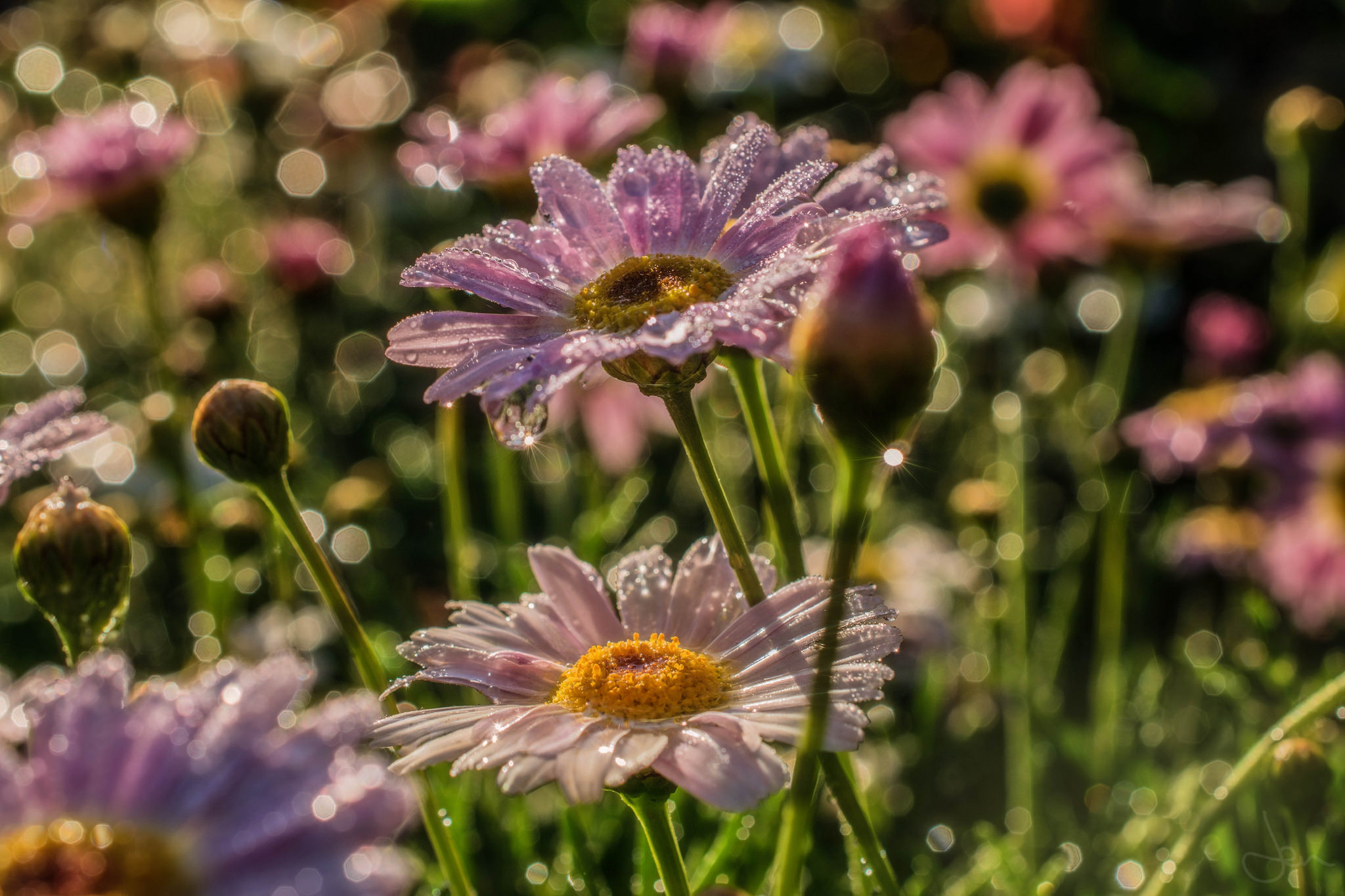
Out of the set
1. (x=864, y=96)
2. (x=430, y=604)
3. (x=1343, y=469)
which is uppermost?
(x=864, y=96)

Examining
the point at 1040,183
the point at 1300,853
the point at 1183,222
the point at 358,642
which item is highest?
the point at 358,642

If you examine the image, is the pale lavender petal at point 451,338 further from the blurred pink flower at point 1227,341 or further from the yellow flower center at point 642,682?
the blurred pink flower at point 1227,341

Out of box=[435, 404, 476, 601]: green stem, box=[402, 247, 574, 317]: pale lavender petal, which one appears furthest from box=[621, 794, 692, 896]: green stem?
box=[435, 404, 476, 601]: green stem

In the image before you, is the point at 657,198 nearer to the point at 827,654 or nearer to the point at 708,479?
the point at 708,479

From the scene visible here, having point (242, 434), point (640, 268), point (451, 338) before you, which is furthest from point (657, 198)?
point (242, 434)

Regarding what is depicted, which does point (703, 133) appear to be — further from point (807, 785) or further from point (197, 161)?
point (807, 785)

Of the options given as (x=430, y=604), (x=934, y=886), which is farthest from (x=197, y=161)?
(x=934, y=886)
